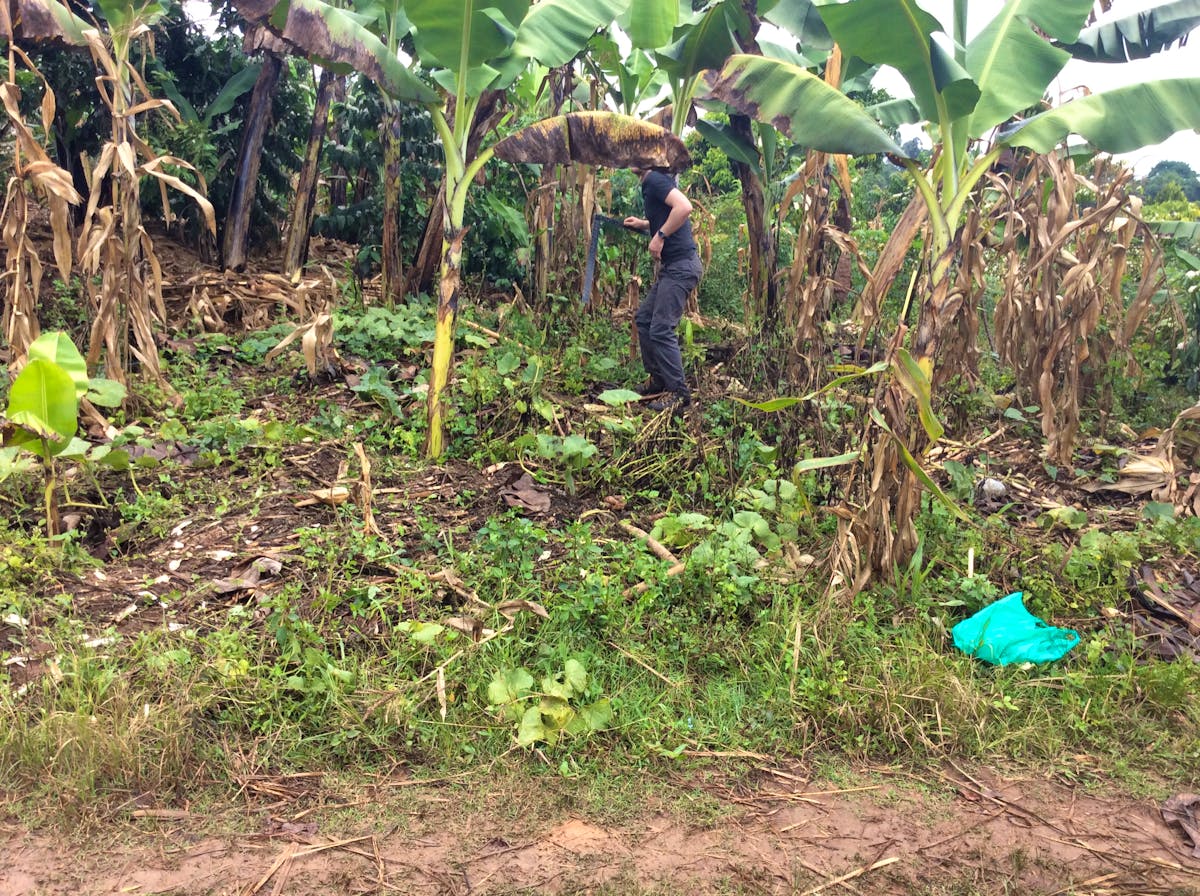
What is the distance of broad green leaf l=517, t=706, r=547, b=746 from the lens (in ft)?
10.3

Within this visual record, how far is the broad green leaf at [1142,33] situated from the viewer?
4719 mm

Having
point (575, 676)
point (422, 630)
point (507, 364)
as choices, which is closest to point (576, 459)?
point (507, 364)

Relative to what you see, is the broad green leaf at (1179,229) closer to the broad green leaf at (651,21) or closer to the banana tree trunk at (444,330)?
the broad green leaf at (651,21)

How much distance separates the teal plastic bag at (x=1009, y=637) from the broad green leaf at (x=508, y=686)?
1806 mm

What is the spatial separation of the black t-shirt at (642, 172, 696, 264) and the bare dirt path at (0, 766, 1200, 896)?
3.67 metres

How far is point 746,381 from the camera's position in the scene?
236 inches

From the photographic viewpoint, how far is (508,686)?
3.31 meters

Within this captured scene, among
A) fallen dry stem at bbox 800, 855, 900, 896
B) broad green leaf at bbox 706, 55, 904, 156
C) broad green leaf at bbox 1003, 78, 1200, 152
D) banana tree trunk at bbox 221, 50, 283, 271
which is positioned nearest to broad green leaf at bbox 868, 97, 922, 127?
broad green leaf at bbox 1003, 78, 1200, 152

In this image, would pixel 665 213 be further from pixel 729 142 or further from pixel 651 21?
pixel 729 142

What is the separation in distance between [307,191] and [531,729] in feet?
20.2

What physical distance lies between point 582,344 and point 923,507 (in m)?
3.12

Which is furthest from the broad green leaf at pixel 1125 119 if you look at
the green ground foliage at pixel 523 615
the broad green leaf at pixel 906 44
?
the green ground foliage at pixel 523 615

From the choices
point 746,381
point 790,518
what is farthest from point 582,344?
point 790,518

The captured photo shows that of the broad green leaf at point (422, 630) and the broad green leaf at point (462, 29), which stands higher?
the broad green leaf at point (462, 29)
